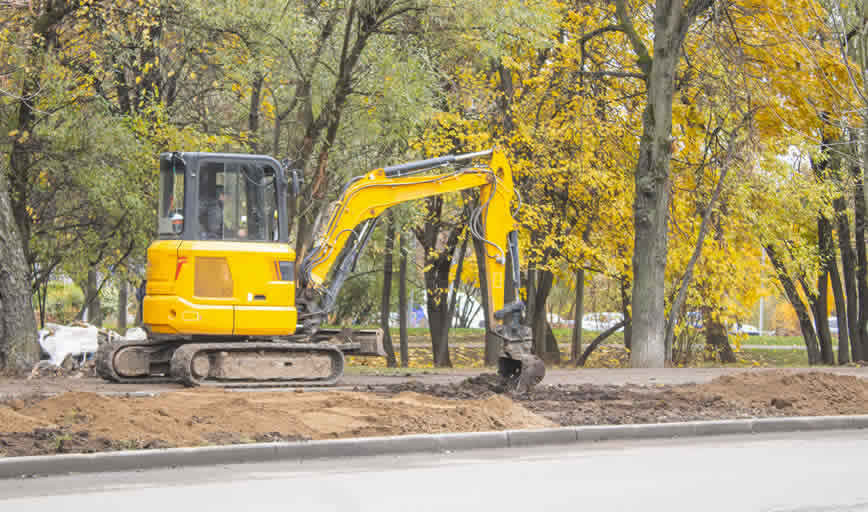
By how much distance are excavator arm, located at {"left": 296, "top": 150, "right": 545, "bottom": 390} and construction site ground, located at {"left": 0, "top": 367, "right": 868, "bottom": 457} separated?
32.1 inches

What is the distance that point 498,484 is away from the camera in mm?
8484

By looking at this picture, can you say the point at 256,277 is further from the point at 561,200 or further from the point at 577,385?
the point at 561,200

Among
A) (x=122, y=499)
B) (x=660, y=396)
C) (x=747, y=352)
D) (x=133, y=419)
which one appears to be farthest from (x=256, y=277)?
(x=747, y=352)

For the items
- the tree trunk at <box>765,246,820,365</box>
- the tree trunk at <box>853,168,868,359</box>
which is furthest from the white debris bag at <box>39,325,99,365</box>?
the tree trunk at <box>853,168,868,359</box>

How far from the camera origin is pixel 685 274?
25312mm

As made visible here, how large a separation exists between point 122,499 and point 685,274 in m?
19.7

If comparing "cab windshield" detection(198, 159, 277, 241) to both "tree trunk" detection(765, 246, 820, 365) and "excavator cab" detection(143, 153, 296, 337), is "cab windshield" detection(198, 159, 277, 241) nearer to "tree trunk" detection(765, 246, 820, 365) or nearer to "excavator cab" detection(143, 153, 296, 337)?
"excavator cab" detection(143, 153, 296, 337)

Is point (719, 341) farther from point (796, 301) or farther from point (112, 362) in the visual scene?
point (112, 362)

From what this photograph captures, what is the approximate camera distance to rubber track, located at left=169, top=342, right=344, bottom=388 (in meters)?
14.7

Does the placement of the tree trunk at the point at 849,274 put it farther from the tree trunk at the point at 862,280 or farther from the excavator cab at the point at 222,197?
the excavator cab at the point at 222,197

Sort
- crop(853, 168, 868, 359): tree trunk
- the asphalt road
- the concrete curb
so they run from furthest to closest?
crop(853, 168, 868, 359): tree trunk, the concrete curb, the asphalt road

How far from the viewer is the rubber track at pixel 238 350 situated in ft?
48.2

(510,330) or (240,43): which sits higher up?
(240,43)

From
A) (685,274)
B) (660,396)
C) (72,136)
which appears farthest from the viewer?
(685,274)
